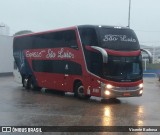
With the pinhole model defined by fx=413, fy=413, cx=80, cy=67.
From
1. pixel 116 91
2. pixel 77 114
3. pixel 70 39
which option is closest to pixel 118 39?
pixel 116 91

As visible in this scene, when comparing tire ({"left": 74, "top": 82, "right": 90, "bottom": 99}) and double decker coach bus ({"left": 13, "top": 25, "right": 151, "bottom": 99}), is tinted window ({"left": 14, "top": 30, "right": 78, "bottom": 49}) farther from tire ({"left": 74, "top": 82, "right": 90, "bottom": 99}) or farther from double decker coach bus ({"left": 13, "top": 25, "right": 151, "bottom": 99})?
tire ({"left": 74, "top": 82, "right": 90, "bottom": 99})

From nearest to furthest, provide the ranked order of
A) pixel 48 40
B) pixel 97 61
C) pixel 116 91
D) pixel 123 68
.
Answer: pixel 116 91, pixel 97 61, pixel 123 68, pixel 48 40

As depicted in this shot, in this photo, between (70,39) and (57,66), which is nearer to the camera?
(70,39)

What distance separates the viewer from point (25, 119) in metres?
13.1

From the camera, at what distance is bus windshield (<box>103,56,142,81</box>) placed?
739 inches

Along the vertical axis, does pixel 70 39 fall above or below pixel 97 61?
above

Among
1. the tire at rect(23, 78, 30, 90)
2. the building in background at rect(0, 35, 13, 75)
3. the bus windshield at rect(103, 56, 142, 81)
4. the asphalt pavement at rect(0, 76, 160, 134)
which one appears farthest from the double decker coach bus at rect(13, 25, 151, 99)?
the building in background at rect(0, 35, 13, 75)

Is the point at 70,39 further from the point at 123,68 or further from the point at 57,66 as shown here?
the point at 123,68

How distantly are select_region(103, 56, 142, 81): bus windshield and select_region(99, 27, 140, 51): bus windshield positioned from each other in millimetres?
527

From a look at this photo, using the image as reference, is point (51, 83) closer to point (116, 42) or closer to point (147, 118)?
point (116, 42)

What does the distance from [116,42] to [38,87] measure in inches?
334

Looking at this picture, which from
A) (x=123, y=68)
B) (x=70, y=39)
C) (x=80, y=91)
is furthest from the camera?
(x=70, y=39)

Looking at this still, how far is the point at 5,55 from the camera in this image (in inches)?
1845

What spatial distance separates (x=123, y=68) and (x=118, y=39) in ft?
4.50
